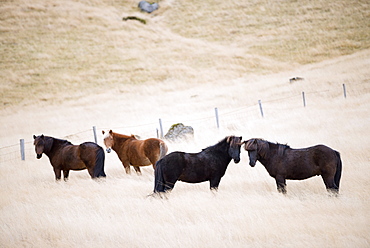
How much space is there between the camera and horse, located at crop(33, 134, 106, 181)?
1025cm

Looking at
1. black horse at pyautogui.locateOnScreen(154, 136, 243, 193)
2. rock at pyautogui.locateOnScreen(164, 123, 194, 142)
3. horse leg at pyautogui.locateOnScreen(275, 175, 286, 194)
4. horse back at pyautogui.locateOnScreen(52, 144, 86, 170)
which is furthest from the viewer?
rock at pyautogui.locateOnScreen(164, 123, 194, 142)

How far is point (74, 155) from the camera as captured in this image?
10.5m

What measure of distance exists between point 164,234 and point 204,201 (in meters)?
1.69

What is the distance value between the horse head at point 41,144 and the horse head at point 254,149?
20.4 ft

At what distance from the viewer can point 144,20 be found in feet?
210

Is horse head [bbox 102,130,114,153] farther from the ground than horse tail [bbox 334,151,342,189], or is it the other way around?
horse head [bbox 102,130,114,153]

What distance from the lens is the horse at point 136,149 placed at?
33.6 feet

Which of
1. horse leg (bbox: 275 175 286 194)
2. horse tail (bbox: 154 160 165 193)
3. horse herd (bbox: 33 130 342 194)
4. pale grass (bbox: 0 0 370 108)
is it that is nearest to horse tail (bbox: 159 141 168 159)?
horse herd (bbox: 33 130 342 194)

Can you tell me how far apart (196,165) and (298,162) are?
7.21ft

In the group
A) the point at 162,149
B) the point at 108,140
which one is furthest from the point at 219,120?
the point at 162,149

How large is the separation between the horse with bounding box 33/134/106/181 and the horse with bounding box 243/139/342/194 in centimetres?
451

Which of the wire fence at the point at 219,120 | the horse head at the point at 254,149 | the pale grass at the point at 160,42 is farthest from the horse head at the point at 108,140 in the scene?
the pale grass at the point at 160,42

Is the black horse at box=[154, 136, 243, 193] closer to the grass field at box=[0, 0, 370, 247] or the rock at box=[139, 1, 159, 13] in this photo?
the grass field at box=[0, 0, 370, 247]

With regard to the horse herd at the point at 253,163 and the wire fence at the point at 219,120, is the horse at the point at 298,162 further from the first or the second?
the wire fence at the point at 219,120
